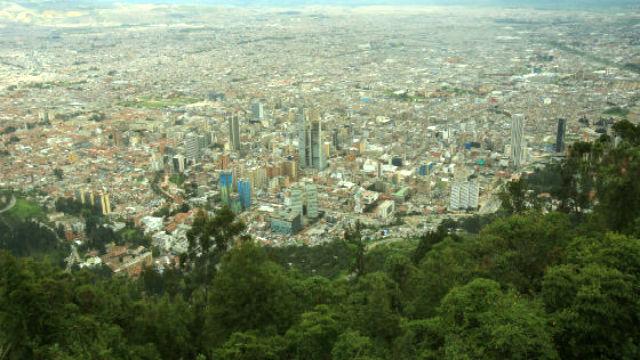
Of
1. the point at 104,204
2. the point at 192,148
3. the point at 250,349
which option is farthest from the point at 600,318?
the point at 192,148

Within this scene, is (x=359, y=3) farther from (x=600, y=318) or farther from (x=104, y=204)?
(x=600, y=318)

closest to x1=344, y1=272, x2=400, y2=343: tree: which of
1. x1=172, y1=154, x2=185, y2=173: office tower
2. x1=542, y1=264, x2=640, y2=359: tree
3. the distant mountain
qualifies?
x1=542, y1=264, x2=640, y2=359: tree

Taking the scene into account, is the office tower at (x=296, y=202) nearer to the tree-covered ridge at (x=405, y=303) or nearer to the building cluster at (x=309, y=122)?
the building cluster at (x=309, y=122)

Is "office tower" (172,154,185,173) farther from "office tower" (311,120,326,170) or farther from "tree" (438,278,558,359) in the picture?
"tree" (438,278,558,359)

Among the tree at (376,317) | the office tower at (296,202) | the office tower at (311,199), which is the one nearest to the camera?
the tree at (376,317)

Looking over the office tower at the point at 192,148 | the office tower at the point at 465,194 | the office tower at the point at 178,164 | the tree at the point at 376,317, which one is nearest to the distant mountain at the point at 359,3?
the office tower at the point at 465,194

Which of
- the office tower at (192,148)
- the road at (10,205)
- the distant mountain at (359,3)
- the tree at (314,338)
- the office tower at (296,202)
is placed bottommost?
the road at (10,205)
